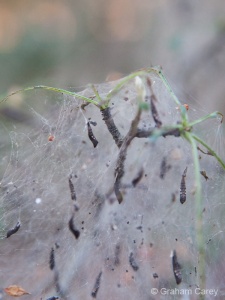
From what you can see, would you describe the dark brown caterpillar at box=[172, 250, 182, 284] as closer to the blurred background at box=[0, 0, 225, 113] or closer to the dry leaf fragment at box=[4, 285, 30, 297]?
the dry leaf fragment at box=[4, 285, 30, 297]

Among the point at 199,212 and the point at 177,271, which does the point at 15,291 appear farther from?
the point at 199,212

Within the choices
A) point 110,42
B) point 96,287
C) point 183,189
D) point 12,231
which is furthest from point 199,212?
point 110,42

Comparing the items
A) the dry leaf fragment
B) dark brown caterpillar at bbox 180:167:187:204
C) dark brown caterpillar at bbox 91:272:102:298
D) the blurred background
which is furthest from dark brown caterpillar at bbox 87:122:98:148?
the blurred background

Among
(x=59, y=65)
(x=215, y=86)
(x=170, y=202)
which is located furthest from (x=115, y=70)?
(x=170, y=202)

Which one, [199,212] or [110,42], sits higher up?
[110,42]

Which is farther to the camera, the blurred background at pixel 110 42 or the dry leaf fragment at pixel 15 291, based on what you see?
the blurred background at pixel 110 42

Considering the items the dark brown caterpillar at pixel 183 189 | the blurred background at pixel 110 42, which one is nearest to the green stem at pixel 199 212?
the dark brown caterpillar at pixel 183 189

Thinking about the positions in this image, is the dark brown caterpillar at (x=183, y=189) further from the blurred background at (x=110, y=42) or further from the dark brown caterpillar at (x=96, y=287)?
the blurred background at (x=110, y=42)
